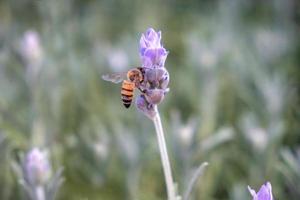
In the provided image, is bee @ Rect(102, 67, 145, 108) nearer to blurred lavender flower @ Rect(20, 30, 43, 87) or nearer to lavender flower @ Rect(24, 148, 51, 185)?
lavender flower @ Rect(24, 148, 51, 185)

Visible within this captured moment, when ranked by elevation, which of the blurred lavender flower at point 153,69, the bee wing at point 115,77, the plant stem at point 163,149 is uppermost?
the bee wing at point 115,77

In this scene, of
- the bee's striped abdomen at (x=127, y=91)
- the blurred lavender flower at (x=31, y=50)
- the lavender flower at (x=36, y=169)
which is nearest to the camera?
the bee's striped abdomen at (x=127, y=91)

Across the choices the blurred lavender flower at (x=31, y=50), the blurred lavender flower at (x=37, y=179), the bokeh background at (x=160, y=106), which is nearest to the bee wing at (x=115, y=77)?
the blurred lavender flower at (x=37, y=179)

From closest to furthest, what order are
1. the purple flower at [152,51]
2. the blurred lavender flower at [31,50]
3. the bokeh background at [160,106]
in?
the purple flower at [152,51] → the bokeh background at [160,106] → the blurred lavender flower at [31,50]

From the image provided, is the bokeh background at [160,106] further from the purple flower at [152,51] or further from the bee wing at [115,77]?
the purple flower at [152,51]

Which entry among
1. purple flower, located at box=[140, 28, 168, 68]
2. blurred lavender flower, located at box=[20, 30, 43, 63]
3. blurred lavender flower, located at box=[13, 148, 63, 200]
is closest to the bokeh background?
blurred lavender flower, located at box=[20, 30, 43, 63]

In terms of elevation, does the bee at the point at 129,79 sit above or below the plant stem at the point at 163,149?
above

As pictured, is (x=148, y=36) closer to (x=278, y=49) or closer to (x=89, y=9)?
(x=278, y=49)
